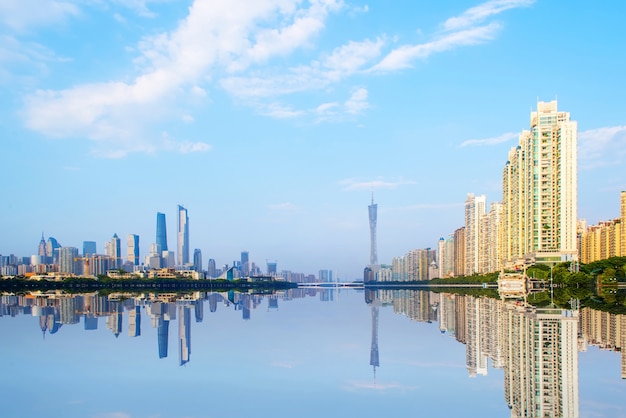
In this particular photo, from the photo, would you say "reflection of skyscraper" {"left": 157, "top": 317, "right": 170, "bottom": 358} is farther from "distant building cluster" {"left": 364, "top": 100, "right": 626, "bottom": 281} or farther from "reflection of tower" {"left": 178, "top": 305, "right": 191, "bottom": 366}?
"distant building cluster" {"left": 364, "top": 100, "right": 626, "bottom": 281}

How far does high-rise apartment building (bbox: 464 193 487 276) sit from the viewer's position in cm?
15925

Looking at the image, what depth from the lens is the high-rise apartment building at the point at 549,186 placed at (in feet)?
306

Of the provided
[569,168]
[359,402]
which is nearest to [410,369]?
[359,402]

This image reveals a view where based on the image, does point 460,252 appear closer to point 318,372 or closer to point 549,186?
point 549,186

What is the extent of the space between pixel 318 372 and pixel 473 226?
149 m

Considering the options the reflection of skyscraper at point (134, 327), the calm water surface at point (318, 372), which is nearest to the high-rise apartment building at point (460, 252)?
the reflection of skyscraper at point (134, 327)

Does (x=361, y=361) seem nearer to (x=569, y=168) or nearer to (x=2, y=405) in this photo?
(x=2, y=405)

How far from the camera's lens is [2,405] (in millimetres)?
13336

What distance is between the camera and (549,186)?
95.5m

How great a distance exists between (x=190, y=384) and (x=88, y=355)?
687 centimetres

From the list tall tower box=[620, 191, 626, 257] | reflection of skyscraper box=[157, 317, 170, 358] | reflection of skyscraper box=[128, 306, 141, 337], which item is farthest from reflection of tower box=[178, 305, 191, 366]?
tall tower box=[620, 191, 626, 257]

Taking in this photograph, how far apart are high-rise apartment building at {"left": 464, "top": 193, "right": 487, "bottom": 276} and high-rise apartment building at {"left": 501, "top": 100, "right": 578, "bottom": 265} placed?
2231 inches

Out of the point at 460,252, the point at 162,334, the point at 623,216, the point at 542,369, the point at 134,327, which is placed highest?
the point at 623,216

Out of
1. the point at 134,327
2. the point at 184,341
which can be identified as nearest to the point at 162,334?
the point at 184,341
